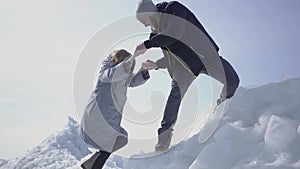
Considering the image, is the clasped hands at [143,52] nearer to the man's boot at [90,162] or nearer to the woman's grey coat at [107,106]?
the woman's grey coat at [107,106]

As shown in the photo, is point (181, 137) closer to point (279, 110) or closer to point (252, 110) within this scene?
point (252, 110)

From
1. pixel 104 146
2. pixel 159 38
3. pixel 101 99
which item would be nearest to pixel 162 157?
pixel 104 146

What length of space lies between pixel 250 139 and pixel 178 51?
1.10 meters

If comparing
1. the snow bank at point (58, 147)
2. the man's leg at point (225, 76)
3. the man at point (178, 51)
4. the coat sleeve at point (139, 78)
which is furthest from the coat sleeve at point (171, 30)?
the snow bank at point (58, 147)

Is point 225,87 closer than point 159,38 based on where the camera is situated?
No

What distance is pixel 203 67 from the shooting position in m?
4.47

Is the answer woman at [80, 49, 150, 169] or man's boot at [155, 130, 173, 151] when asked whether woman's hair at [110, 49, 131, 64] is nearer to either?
woman at [80, 49, 150, 169]

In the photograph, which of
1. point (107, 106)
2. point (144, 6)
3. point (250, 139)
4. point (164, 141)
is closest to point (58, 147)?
point (164, 141)

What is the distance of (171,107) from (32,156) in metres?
46.8

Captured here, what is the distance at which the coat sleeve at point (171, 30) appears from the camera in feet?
13.4

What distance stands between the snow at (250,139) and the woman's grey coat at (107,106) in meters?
0.61

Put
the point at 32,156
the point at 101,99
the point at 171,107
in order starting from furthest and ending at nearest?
the point at 32,156 < the point at 171,107 < the point at 101,99

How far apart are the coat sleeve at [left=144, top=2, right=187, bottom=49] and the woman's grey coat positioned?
31 cm

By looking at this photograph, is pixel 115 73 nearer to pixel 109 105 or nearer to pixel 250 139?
pixel 109 105
